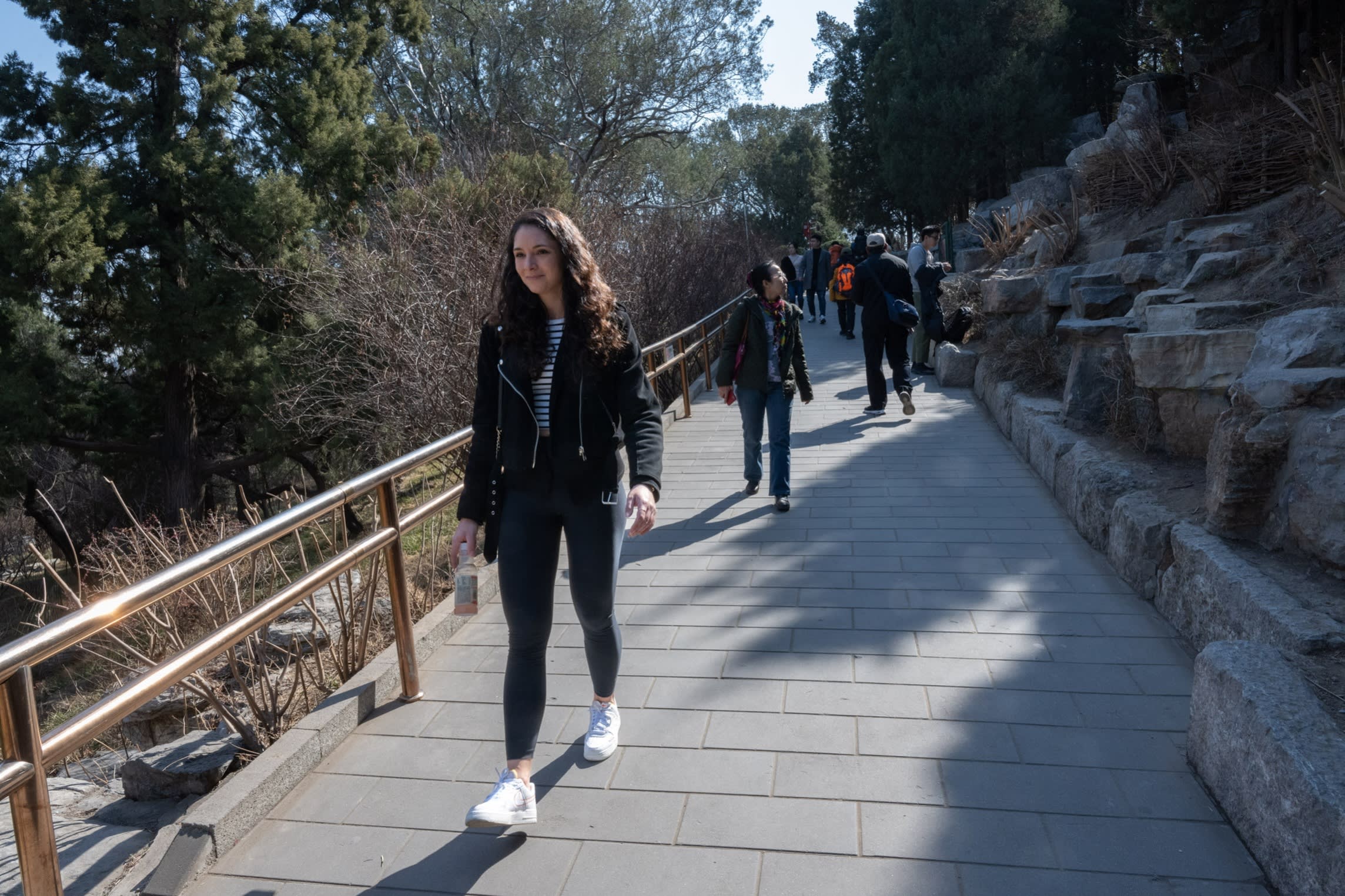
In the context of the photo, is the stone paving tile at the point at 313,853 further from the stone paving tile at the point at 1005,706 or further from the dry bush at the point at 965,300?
the dry bush at the point at 965,300

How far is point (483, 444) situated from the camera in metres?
3.07

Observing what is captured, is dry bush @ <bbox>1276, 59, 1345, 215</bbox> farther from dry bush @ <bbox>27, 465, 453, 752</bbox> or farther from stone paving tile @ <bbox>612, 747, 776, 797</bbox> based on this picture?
dry bush @ <bbox>27, 465, 453, 752</bbox>

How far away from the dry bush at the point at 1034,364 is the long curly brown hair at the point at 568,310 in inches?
251

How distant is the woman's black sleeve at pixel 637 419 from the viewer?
10.1 feet

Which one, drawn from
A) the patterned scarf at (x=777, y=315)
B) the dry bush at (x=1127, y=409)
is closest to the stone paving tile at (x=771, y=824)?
the dry bush at (x=1127, y=409)

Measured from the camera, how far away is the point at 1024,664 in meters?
4.04

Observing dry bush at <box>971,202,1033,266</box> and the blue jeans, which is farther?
dry bush at <box>971,202,1033,266</box>

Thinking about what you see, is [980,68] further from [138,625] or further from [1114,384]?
[138,625]

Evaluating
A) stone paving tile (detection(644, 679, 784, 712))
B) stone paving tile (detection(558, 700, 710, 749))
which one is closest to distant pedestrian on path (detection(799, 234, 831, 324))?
stone paving tile (detection(644, 679, 784, 712))

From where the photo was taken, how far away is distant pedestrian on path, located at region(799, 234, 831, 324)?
1905 cm

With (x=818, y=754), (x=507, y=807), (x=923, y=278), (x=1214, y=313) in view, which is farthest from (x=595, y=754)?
(x=923, y=278)

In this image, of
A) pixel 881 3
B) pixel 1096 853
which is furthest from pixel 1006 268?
pixel 881 3

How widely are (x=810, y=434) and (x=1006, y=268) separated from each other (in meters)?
5.51

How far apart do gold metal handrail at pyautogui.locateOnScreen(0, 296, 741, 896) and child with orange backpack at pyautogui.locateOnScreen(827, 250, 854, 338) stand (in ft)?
25.2
